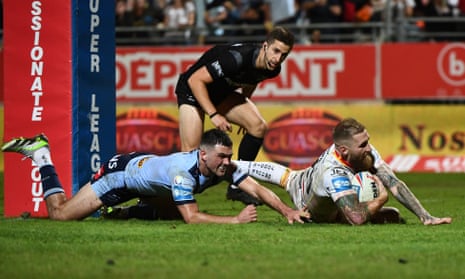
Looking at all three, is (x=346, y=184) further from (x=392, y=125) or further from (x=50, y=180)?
(x=392, y=125)

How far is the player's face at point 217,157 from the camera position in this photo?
392 inches

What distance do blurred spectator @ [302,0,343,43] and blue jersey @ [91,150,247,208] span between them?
429 inches

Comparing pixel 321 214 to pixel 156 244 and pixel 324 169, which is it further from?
pixel 156 244

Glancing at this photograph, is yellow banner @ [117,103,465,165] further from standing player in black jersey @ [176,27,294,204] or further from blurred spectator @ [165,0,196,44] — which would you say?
standing player in black jersey @ [176,27,294,204]

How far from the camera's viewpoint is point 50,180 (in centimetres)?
1082

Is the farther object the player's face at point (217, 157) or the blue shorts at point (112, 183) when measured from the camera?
the blue shorts at point (112, 183)

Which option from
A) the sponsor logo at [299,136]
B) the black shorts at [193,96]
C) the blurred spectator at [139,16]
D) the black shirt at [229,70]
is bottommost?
the sponsor logo at [299,136]

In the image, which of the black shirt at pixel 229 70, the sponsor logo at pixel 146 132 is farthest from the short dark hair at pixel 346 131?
the sponsor logo at pixel 146 132

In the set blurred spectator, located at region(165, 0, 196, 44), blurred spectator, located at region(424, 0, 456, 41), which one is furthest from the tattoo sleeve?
blurred spectator, located at region(165, 0, 196, 44)

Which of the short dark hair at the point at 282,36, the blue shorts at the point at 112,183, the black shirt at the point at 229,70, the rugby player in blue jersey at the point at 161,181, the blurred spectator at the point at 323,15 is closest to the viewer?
the rugby player in blue jersey at the point at 161,181

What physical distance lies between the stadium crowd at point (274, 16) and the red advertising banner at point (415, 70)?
0.41 metres

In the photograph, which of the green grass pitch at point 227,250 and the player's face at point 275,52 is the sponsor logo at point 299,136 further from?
the green grass pitch at point 227,250

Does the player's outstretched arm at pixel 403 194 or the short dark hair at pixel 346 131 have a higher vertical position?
the short dark hair at pixel 346 131

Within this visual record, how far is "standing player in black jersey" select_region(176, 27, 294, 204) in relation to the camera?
11.8m
